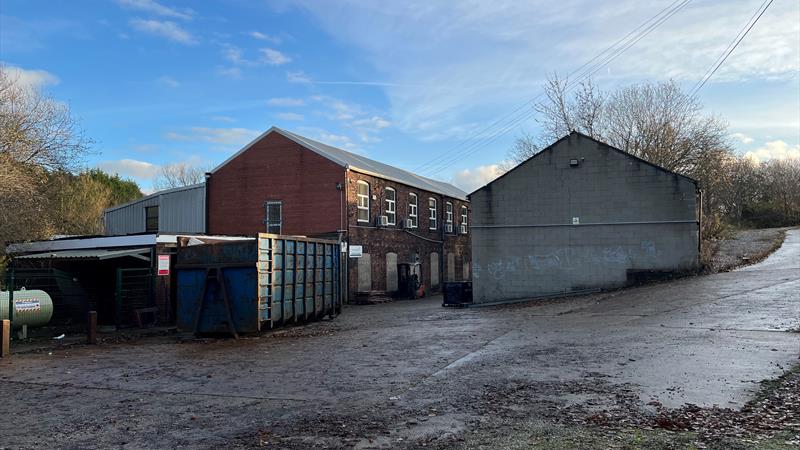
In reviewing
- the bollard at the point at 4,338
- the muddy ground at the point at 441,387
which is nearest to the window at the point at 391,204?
the muddy ground at the point at 441,387

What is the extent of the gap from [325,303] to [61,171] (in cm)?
1423

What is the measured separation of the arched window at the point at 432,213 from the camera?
35000mm

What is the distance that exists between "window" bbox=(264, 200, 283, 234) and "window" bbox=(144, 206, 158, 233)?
20.3 ft

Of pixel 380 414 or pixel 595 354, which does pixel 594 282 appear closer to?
pixel 595 354

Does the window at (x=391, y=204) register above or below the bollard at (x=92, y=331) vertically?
above

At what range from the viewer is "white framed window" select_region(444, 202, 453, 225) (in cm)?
3741

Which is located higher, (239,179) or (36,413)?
(239,179)

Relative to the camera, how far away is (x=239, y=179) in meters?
28.2

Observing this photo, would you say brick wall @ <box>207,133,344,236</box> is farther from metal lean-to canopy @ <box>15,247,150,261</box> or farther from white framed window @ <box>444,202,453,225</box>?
white framed window @ <box>444,202,453,225</box>

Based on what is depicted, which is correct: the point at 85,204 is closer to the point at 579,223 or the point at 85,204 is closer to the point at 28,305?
the point at 28,305

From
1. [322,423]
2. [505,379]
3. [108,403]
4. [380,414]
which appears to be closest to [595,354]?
[505,379]

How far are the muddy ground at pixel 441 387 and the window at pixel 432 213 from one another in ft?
67.0

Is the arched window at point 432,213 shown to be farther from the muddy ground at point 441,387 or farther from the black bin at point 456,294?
the muddy ground at point 441,387

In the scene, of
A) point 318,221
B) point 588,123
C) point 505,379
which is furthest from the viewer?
point 588,123
